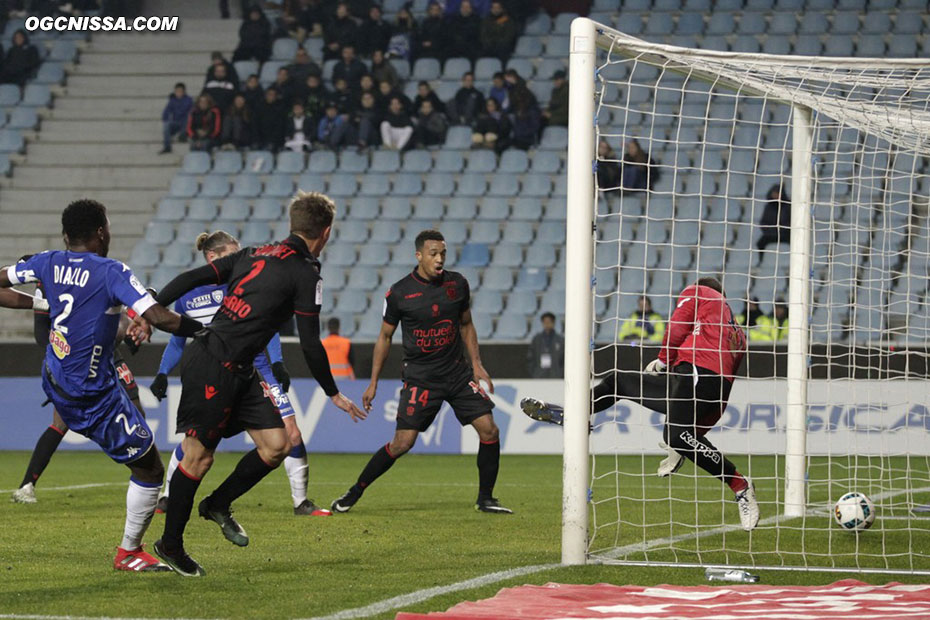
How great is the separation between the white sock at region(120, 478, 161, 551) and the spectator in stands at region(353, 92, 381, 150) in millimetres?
15986

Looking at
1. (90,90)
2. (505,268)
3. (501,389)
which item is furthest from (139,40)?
(501,389)

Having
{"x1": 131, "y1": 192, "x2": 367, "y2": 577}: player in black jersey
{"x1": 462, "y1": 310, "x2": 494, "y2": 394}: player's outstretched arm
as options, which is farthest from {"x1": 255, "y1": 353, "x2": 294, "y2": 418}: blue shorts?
{"x1": 131, "y1": 192, "x2": 367, "y2": 577}: player in black jersey

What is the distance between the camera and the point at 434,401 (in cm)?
1019

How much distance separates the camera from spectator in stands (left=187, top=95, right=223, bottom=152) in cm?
2311

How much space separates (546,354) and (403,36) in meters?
8.58

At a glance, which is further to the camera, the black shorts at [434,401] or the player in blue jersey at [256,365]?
the black shorts at [434,401]

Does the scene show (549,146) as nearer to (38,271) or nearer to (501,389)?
(501,389)

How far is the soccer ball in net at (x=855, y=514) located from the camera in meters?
8.53

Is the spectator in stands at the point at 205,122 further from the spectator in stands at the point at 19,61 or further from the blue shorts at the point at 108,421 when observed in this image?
the blue shorts at the point at 108,421

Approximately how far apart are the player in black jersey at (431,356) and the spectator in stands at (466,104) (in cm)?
1233

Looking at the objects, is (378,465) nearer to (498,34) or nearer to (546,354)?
(546,354)

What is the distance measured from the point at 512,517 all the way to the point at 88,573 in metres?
3.82

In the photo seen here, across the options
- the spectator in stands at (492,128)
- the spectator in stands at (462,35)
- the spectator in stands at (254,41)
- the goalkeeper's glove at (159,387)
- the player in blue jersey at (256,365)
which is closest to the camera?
the player in blue jersey at (256,365)

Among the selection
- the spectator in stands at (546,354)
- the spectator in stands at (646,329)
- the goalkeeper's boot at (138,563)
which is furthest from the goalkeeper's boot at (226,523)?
the spectator in stands at (646,329)
